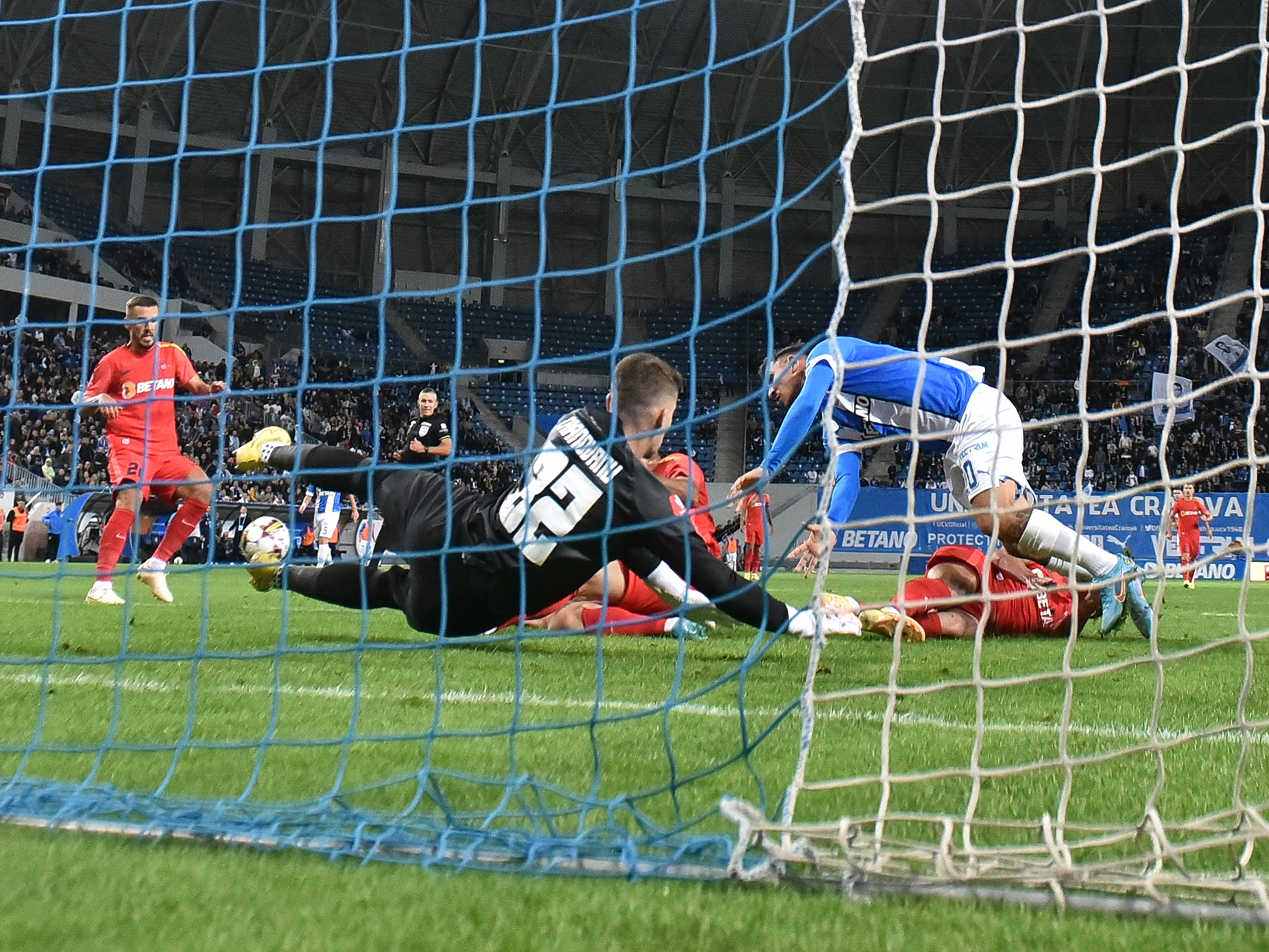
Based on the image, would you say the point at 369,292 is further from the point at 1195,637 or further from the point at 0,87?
the point at 1195,637

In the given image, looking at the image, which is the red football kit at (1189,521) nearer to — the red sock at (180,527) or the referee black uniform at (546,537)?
the red sock at (180,527)

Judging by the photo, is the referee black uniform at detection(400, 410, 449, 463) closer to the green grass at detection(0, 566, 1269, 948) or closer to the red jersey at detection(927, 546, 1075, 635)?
the green grass at detection(0, 566, 1269, 948)

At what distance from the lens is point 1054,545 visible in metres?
5.27

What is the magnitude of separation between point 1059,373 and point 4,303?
74.0 feet

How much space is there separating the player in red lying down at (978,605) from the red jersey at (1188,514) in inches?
370

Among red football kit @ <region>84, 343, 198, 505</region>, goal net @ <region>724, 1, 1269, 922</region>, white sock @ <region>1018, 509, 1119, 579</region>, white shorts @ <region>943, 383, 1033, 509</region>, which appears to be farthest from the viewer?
red football kit @ <region>84, 343, 198, 505</region>

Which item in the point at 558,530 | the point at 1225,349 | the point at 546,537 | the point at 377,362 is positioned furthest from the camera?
the point at 1225,349

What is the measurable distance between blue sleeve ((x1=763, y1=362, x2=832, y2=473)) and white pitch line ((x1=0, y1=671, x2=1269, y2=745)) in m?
1.02

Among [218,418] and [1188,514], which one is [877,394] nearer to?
[1188,514]

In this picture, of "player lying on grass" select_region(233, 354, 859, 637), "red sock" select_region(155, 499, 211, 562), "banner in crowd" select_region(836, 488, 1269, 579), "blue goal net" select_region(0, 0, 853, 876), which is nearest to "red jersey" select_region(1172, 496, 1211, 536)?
"banner in crowd" select_region(836, 488, 1269, 579)

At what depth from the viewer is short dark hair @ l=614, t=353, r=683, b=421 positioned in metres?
3.94

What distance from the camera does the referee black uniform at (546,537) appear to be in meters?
3.78

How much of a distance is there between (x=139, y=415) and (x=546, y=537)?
431 cm

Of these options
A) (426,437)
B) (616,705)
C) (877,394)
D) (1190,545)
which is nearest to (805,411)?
(877,394)
